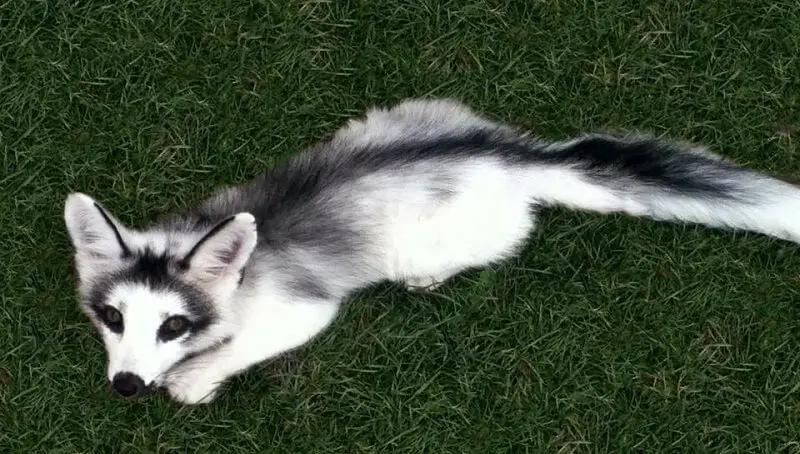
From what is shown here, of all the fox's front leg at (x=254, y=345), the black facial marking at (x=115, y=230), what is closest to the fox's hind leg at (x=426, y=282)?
the fox's front leg at (x=254, y=345)

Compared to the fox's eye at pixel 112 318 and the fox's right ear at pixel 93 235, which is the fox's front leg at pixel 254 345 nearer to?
the fox's eye at pixel 112 318

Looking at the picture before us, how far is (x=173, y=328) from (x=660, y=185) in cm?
203

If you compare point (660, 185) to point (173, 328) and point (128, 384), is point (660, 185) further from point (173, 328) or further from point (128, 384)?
point (128, 384)

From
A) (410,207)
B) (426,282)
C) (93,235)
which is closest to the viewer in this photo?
(93,235)

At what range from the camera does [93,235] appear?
2887mm

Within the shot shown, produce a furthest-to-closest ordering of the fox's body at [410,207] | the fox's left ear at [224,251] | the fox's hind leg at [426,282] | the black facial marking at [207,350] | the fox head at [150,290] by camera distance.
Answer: the fox's hind leg at [426,282] → the fox's body at [410,207] → the black facial marking at [207,350] → the fox head at [150,290] → the fox's left ear at [224,251]

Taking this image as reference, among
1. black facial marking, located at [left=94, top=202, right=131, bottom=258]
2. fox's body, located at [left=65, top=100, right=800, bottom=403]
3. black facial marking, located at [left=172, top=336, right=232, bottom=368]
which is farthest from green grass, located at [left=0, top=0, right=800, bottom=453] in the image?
black facial marking, located at [left=94, top=202, right=131, bottom=258]

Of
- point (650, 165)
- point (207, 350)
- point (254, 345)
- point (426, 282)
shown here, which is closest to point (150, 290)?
point (207, 350)

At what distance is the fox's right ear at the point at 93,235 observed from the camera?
8.95 feet

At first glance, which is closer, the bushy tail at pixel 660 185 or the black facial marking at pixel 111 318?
the black facial marking at pixel 111 318

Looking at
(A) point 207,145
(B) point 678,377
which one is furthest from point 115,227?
(B) point 678,377

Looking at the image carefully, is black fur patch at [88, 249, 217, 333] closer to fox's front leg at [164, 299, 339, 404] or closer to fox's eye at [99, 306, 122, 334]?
fox's eye at [99, 306, 122, 334]

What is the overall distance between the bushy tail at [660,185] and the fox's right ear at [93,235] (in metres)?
1.67

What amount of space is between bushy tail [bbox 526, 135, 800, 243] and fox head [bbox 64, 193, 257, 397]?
4.38 ft
